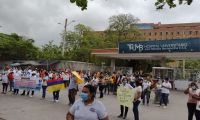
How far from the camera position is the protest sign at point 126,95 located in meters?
14.3

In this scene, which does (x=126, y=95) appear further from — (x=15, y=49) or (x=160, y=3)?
(x=15, y=49)

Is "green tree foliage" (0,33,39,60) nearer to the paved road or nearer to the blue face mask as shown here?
the paved road

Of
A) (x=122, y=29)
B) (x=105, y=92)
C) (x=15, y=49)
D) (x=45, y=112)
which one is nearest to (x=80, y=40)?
(x=122, y=29)

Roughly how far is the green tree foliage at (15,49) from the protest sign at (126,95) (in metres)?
49.0

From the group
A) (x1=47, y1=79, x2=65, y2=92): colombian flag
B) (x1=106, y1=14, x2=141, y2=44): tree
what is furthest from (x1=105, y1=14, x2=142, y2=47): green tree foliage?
(x1=47, y1=79, x2=65, y2=92): colombian flag

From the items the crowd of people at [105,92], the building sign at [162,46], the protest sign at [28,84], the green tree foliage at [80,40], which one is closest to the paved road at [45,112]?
the crowd of people at [105,92]

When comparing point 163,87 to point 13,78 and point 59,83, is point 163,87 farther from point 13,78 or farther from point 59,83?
point 13,78

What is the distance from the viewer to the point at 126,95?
48.0 feet

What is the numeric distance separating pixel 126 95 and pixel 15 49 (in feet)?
166

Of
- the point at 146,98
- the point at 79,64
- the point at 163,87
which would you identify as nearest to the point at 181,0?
the point at 163,87

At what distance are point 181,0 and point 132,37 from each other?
71901 millimetres

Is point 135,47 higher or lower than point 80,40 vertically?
lower

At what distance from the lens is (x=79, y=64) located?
4872 cm

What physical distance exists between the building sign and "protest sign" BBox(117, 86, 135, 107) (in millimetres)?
24720
